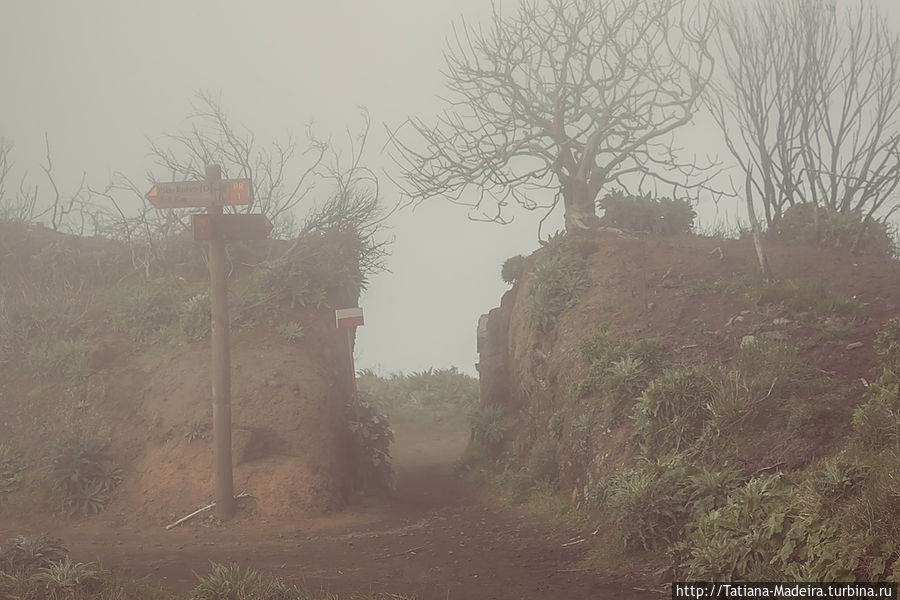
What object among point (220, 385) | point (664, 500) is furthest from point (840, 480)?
point (220, 385)

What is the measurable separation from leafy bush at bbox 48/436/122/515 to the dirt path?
773 mm

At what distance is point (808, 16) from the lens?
564 inches

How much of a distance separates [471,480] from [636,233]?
7.59 metres

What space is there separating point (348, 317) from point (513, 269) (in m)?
5.88

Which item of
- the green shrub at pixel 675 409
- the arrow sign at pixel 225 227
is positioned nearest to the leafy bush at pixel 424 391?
the arrow sign at pixel 225 227

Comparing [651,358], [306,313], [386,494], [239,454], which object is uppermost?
[306,313]

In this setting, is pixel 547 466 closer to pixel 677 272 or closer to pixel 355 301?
pixel 677 272

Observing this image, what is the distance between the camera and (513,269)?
67.2ft

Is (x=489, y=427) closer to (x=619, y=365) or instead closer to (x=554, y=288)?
(x=554, y=288)

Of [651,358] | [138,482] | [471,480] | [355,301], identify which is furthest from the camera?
[355,301]

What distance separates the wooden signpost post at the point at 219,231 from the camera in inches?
503

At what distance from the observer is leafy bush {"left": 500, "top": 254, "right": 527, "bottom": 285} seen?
20.4m

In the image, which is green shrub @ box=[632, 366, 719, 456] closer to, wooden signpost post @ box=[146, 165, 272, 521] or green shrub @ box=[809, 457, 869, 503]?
green shrub @ box=[809, 457, 869, 503]

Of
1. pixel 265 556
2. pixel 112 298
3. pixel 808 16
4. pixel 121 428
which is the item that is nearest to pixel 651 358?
pixel 265 556
